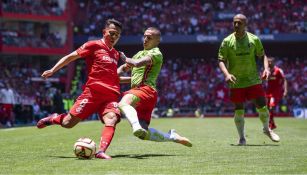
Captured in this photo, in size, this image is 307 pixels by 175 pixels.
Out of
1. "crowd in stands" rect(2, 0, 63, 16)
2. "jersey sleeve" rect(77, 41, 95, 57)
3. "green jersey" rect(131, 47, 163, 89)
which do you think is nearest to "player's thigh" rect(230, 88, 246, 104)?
"green jersey" rect(131, 47, 163, 89)

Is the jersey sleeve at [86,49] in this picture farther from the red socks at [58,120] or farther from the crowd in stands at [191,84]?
the crowd in stands at [191,84]

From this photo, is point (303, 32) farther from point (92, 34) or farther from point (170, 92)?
point (92, 34)

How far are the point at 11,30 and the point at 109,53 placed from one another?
4021cm

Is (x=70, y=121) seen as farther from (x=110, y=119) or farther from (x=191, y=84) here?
(x=191, y=84)

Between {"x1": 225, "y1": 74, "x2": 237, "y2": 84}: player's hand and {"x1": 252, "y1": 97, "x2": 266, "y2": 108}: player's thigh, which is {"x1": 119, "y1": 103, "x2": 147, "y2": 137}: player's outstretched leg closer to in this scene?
{"x1": 225, "y1": 74, "x2": 237, "y2": 84}: player's hand

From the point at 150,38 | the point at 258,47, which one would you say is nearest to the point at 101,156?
the point at 150,38

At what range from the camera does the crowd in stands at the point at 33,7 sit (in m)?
48.6

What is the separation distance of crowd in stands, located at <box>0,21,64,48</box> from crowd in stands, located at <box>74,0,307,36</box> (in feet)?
9.81

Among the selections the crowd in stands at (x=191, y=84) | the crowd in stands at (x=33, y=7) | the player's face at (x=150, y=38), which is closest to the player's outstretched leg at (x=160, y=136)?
the player's face at (x=150, y=38)

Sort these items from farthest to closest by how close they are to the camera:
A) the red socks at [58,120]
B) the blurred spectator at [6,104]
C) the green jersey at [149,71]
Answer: the blurred spectator at [6,104] → the red socks at [58,120] → the green jersey at [149,71]

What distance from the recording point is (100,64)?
1046cm

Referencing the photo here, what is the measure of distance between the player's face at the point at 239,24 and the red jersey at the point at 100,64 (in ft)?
9.49

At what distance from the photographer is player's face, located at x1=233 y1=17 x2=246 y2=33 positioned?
12.3 meters

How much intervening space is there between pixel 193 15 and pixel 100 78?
43302 millimetres
